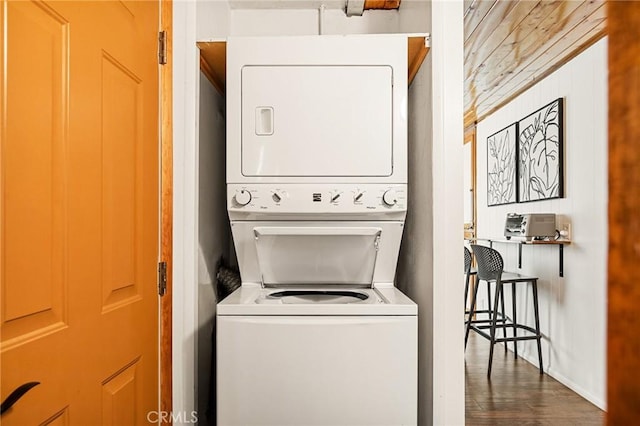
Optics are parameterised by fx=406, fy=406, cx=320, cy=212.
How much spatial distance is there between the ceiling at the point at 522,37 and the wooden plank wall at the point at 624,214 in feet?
8.81

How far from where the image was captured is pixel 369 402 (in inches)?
54.6

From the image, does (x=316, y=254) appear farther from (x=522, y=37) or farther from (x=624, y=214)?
(x=522, y=37)

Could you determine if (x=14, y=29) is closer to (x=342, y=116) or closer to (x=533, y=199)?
(x=342, y=116)

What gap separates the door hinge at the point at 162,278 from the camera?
1397 mm

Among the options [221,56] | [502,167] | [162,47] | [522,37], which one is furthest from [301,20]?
[502,167]

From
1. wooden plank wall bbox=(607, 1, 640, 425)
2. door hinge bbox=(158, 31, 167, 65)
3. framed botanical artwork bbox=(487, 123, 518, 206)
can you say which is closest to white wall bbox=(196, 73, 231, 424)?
door hinge bbox=(158, 31, 167, 65)

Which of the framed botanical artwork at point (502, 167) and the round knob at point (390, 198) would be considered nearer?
the round knob at point (390, 198)

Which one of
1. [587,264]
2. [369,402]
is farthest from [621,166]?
[587,264]

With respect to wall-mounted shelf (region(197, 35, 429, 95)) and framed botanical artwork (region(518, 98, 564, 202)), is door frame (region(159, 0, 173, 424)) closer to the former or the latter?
wall-mounted shelf (region(197, 35, 429, 95))

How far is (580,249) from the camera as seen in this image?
9.93 feet

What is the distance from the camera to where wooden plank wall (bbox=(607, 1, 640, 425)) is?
0.23m

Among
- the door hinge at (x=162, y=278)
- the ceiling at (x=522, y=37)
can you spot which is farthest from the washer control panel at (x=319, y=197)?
the ceiling at (x=522, y=37)
